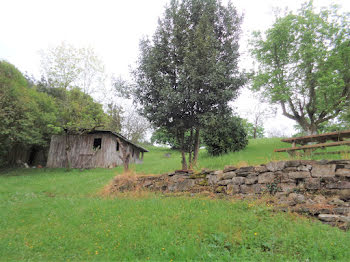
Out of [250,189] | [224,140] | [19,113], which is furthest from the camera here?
[19,113]

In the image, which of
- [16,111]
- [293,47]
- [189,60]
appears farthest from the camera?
[16,111]

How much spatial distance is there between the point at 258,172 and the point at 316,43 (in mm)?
14418

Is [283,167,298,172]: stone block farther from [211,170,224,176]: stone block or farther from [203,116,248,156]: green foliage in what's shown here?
[203,116,248,156]: green foliage

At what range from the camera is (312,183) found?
6371 millimetres

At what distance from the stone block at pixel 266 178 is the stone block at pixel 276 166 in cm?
17

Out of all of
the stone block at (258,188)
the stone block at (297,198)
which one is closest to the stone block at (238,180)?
the stone block at (258,188)

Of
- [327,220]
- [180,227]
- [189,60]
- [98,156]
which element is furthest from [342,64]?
[98,156]

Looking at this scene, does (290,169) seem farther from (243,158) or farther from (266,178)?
(243,158)

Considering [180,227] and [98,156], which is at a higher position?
[98,156]

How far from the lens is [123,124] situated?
29875 millimetres


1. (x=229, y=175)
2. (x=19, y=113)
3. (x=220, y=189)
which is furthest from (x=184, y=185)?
(x=19, y=113)

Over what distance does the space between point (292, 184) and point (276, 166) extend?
2.46 feet

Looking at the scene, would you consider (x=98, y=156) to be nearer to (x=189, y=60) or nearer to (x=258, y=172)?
(x=189, y=60)

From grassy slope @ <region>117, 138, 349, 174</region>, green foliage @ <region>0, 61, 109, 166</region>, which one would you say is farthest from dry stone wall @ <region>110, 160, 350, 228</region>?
green foliage @ <region>0, 61, 109, 166</region>
